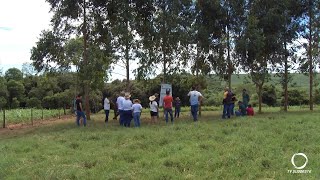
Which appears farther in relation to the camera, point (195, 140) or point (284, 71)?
point (284, 71)

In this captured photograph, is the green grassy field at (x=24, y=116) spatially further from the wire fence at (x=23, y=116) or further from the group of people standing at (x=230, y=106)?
the group of people standing at (x=230, y=106)

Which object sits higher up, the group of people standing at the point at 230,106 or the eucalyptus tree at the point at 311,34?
the eucalyptus tree at the point at 311,34

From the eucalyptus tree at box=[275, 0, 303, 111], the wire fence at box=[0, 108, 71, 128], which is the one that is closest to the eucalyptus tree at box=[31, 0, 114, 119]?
the wire fence at box=[0, 108, 71, 128]

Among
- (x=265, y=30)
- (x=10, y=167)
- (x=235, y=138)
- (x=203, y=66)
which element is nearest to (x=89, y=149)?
(x=10, y=167)

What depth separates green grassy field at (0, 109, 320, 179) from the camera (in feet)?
28.8

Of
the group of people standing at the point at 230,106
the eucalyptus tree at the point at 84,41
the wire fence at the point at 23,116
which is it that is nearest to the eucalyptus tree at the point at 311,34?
the group of people standing at the point at 230,106

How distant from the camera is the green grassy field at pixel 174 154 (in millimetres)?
8766

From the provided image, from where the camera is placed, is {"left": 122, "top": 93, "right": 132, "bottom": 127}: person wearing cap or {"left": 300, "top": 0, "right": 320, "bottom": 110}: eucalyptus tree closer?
{"left": 122, "top": 93, "right": 132, "bottom": 127}: person wearing cap

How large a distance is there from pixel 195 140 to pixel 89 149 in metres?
3.28

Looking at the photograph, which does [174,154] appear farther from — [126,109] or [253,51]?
[253,51]

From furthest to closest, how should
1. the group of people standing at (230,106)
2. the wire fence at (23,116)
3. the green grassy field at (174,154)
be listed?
the wire fence at (23,116) < the group of people standing at (230,106) < the green grassy field at (174,154)

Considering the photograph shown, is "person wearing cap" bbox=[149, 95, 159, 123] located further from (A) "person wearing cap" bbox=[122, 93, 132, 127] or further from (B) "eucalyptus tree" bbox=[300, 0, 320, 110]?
(B) "eucalyptus tree" bbox=[300, 0, 320, 110]

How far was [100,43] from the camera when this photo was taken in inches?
1026

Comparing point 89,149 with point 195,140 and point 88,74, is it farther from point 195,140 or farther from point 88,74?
point 88,74
